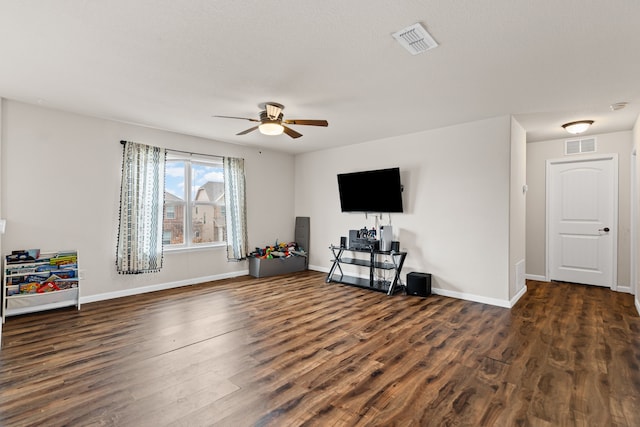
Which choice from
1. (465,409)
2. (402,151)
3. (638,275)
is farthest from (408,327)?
(638,275)

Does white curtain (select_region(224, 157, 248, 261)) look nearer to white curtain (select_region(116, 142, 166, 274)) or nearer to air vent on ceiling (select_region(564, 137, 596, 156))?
white curtain (select_region(116, 142, 166, 274))

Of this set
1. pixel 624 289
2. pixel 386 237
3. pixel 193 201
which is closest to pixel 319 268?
pixel 386 237

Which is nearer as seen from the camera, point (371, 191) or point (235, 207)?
point (371, 191)

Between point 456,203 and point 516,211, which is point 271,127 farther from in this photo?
point 516,211

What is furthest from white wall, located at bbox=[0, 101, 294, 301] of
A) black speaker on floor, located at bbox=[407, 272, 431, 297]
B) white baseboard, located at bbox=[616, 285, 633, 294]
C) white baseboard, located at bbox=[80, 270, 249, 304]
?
white baseboard, located at bbox=[616, 285, 633, 294]

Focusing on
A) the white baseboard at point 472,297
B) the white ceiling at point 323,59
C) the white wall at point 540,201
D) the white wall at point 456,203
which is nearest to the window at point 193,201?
the white ceiling at point 323,59

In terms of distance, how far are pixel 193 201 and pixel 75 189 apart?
1616 mm

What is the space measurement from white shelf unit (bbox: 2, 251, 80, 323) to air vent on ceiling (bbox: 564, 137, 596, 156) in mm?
7619

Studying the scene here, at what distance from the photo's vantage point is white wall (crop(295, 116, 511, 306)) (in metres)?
4.14

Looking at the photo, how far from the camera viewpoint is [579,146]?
519 centimetres

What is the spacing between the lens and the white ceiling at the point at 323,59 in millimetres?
1968

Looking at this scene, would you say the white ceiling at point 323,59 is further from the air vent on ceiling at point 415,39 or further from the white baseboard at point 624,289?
the white baseboard at point 624,289

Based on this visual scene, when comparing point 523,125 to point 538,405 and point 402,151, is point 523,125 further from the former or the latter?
point 538,405

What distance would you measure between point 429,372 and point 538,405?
0.70 meters
